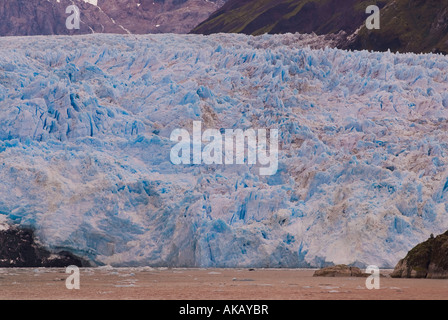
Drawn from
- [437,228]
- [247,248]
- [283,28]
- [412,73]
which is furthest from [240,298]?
[283,28]

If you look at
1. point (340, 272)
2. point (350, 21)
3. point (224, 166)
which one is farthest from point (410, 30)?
point (340, 272)

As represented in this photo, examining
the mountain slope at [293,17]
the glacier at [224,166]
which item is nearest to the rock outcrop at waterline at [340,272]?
the glacier at [224,166]

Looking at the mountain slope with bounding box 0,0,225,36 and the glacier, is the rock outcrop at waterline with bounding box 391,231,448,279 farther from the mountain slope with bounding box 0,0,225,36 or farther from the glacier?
the mountain slope with bounding box 0,0,225,36

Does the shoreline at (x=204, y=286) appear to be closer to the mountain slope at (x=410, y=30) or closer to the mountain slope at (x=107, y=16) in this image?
the mountain slope at (x=410, y=30)

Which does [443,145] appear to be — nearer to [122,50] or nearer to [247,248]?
[247,248]

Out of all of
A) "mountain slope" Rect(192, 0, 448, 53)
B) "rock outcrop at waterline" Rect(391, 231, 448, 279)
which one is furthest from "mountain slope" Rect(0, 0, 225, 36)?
"rock outcrop at waterline" Rect(391, 231, 448, 279)

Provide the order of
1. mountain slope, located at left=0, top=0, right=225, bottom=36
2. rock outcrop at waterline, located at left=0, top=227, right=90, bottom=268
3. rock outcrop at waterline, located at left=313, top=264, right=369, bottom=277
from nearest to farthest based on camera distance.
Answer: rock outcrop at waterline, located at left=313, top=264, right=369, bottom=277 → rock outcrop at waterline, located at left=0, top=227, right=90, bottom=268 → mountain slope, located at left=0, top=0, right=225, bottom=36

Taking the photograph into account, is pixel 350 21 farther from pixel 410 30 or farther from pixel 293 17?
pixel 293 17
